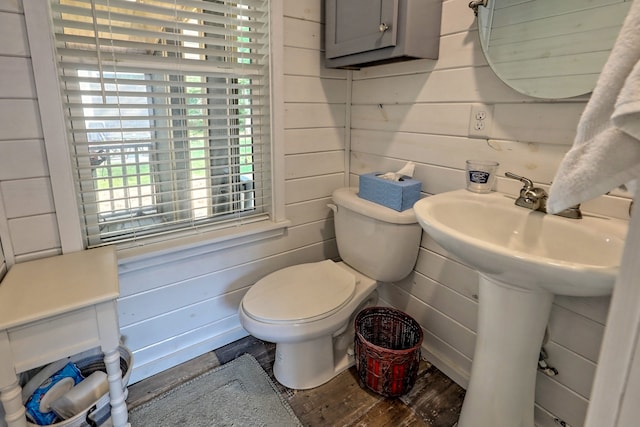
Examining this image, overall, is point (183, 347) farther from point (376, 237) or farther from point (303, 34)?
point (303, 34)

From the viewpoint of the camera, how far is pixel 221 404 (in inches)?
55.7

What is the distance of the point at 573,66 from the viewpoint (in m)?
1.05

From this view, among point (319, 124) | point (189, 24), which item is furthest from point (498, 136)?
point (189, 24)

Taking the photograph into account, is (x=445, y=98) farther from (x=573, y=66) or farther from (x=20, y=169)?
(x=20, y=169)

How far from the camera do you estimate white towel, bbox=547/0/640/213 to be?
1.41 feet

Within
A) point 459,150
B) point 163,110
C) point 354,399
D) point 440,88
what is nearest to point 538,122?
point 459,150

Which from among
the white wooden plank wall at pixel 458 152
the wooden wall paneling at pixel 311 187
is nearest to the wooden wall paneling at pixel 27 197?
the wooden wall paneling at pixel 311 187

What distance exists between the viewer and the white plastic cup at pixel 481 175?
124 centimetres

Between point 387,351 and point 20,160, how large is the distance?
4.72ft

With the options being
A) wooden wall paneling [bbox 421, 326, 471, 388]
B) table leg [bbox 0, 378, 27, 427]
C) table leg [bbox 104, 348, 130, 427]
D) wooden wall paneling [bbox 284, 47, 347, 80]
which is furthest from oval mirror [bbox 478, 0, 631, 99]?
table leg [bbox 0, 378, 27, 427]

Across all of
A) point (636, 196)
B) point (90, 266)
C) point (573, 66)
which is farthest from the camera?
point (90, 266)

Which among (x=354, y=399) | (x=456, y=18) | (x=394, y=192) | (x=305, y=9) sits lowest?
(x=354, y=399)

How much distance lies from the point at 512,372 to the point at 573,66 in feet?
3.09

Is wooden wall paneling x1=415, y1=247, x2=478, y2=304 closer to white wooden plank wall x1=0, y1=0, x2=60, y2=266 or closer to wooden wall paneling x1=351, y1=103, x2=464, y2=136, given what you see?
wooden wall paneling x1=351, y1=103, x2=464, y2=136
